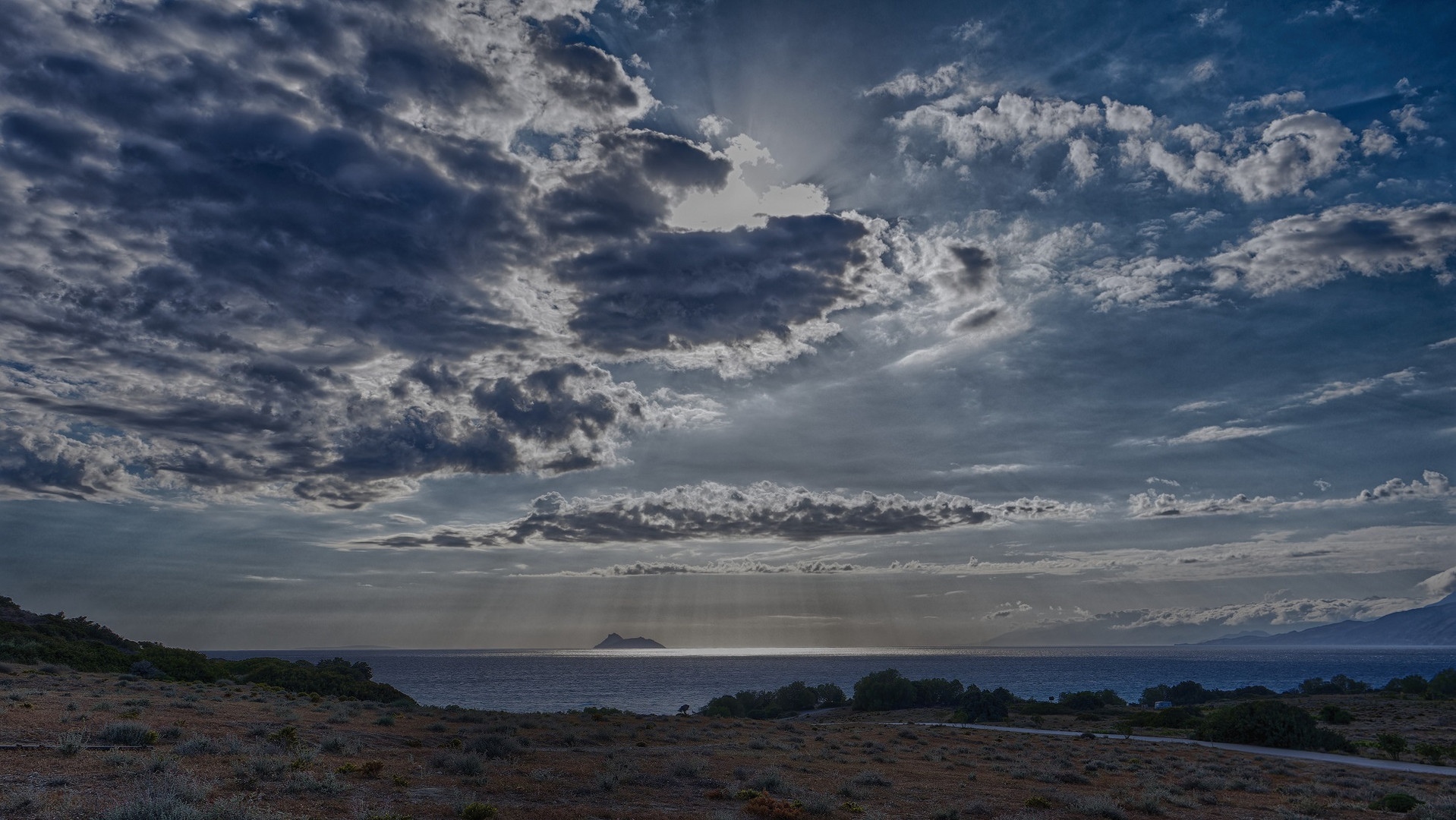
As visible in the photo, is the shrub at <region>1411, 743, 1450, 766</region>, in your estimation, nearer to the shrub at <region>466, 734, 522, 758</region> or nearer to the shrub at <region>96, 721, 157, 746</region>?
the shrub at <region>466, 734, 522, 758</region>

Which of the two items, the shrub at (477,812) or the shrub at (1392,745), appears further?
the shrub at (1392,745)

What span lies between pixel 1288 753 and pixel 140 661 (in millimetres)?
72782

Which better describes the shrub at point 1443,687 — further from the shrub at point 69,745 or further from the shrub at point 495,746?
the shrub at point 69,745

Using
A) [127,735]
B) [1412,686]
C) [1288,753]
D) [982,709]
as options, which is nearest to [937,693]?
[982,709]

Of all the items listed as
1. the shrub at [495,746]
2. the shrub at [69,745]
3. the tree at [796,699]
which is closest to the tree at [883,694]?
the tree at [796,699]

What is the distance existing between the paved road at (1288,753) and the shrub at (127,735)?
44.7 m

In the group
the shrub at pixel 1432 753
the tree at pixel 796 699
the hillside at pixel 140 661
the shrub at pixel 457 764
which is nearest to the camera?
the shrub at pixel 457 764

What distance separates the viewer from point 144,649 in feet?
191

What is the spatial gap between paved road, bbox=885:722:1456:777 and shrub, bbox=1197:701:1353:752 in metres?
0.59

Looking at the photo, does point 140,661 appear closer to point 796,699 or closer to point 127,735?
point 127,735

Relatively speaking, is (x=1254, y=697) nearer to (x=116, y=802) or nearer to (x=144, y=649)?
(x=116, y=802)

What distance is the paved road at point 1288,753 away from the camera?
3072 cm

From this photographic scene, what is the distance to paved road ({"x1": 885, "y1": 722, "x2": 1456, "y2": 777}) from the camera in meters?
30.7

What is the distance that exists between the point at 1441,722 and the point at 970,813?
4923 cm
